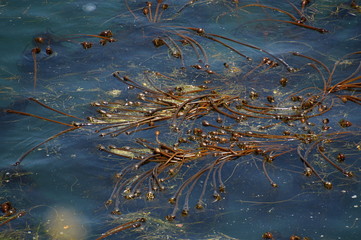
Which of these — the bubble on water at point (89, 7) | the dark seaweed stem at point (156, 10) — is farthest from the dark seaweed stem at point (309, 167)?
the bubble on water at point (89, 7)

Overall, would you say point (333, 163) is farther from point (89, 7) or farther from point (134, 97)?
point (89, 7)

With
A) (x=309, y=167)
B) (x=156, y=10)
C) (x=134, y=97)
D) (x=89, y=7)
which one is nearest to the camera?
(x=309, y=167)

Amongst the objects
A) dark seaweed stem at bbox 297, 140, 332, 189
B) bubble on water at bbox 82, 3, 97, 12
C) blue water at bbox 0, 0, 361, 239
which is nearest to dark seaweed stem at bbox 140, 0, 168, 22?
blue water at bbox 0, 0, 361, 239

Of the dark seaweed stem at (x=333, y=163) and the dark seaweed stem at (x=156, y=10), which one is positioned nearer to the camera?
the dark seaweed stem at (x=333, y=163)

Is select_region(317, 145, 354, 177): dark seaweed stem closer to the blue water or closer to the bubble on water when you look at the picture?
the blue water

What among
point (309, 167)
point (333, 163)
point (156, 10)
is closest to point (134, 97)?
point (156, 10)

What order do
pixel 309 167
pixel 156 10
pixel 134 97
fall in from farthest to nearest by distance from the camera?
pixel 156 10 < pixel 134 97 < pixel 309 167

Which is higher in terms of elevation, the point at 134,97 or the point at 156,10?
the point at 156,10

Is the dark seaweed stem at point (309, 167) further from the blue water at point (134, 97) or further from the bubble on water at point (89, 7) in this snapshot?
the bubble on water at point (89, 7)
